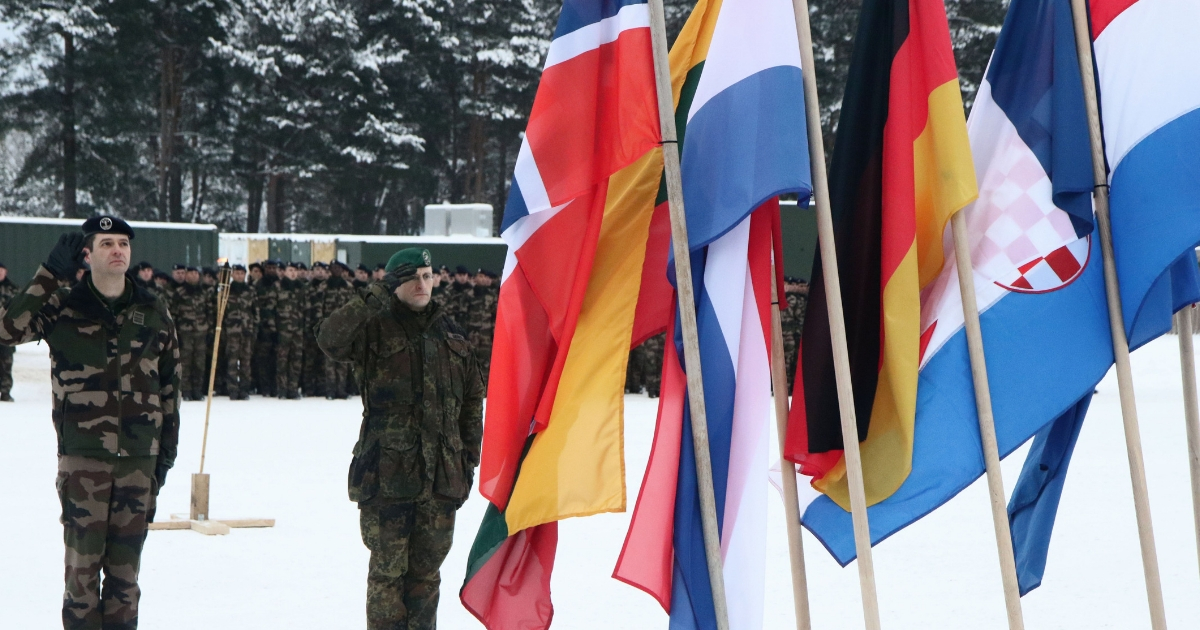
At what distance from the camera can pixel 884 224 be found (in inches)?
165

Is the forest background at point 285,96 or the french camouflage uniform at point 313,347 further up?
the forest background at point 285,96

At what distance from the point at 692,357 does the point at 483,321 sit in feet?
53.1

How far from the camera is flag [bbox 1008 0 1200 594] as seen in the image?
13.6 feet

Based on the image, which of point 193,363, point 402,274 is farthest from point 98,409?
point 193,363

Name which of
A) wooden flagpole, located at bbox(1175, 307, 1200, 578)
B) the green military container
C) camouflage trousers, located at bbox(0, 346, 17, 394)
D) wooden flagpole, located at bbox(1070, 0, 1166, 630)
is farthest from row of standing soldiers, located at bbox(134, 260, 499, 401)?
wooden flagpole, located at bbox(1070, 0, 1166, 630)

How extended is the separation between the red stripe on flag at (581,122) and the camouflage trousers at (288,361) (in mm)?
14674

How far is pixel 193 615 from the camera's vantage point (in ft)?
21.2

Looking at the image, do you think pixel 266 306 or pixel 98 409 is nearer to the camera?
pixel 98 409

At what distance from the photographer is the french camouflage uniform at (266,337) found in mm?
18266

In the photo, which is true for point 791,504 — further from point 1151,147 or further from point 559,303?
point 1151,147

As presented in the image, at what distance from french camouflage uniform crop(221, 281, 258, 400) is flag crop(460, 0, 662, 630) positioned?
14253 mm

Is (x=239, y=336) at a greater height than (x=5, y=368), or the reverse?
(x=239, y=336)

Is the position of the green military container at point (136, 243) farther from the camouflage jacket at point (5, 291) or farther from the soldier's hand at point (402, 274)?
the soldier's hand at point (402, 274)

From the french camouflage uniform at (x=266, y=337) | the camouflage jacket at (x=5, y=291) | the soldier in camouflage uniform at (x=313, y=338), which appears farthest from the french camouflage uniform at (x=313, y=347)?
the camouflage jacket at (x=5, y=291)
